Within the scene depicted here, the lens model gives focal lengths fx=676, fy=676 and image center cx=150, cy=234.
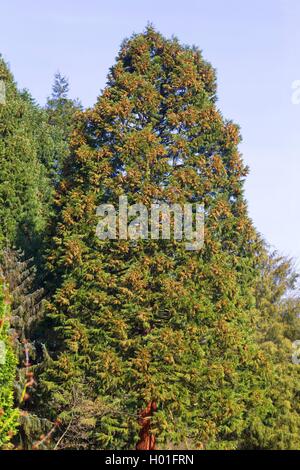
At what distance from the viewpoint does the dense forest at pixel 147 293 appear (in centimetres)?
1563

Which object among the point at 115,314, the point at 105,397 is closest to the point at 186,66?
the point at 115,314

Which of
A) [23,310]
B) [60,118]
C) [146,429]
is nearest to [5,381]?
[146,429]

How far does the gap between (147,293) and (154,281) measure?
0.35m

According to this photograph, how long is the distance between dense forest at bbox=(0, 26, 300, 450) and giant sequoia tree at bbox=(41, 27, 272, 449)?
0.03 meters

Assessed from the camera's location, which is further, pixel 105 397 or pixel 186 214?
pixel 186 214

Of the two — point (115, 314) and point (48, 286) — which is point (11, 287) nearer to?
point (48, 286)

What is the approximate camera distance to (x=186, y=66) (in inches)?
716

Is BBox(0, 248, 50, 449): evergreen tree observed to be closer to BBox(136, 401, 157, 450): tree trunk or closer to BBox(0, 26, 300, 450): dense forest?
BBox(0, 26, 300, 450): dense forest

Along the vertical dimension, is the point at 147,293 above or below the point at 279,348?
above

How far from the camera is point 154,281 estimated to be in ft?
53.6

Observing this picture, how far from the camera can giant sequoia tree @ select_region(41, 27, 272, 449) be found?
51.2 ft

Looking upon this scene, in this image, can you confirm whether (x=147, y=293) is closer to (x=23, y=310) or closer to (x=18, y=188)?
(x=23, y=310)

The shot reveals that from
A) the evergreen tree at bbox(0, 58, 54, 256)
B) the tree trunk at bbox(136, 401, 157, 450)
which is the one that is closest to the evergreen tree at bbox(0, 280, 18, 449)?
the tree trunk at bbox(136, 401, 157, 450)
